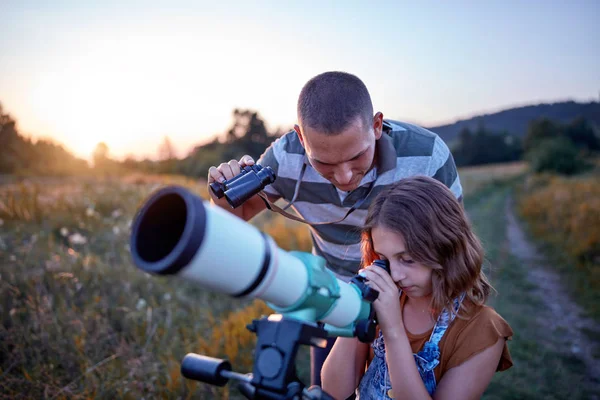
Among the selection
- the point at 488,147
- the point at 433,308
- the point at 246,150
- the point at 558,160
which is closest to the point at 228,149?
the point at 246,150

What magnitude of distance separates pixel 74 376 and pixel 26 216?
14.4ft

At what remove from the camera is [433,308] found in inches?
86.4

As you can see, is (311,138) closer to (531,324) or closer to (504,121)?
(531,324)

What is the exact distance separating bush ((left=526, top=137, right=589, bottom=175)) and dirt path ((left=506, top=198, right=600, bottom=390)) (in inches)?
1177

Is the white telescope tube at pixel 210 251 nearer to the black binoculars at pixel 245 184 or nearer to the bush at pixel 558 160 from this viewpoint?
the black binoculars at pixel 245 184

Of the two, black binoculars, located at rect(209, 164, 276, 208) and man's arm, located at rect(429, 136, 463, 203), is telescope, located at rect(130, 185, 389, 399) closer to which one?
black binoculars, located at rect(209, 164, 276, 208)

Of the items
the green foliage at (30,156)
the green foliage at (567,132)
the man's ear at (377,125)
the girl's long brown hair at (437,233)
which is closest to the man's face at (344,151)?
the man's ear at (377,125)

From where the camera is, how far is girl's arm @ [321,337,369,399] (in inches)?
82.0

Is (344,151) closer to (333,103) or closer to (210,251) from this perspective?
(333,103)

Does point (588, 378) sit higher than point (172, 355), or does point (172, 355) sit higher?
point (172, 355)

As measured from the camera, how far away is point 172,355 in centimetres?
377

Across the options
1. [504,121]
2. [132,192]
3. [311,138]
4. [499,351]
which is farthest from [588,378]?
[504,121]

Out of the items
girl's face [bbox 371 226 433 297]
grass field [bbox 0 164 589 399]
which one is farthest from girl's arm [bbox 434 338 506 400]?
grass field [bbox 0 164 589 399]

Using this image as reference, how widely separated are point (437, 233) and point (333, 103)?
1.02 m
